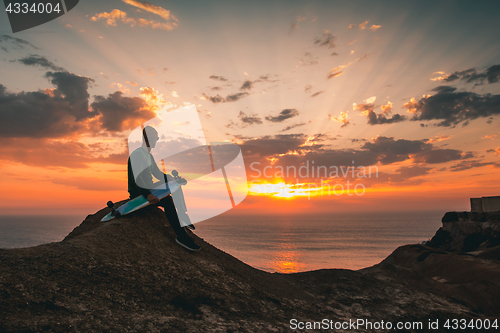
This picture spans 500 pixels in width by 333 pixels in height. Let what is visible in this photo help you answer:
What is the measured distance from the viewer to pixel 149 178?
6836 mm

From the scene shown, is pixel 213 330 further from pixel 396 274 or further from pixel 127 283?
pixel 396 274

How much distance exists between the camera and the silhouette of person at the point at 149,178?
654 centimetres

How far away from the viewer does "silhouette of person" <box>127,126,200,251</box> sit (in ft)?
21.5

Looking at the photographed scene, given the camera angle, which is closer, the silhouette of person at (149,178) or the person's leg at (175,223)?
the silhouette of person at (149,178)

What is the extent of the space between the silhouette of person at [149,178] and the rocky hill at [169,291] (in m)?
0.60

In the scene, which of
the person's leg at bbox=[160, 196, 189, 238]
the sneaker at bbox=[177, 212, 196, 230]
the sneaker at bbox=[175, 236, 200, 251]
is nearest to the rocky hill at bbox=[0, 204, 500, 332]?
the sneaker at bbox=[175, 236, 200, 251]

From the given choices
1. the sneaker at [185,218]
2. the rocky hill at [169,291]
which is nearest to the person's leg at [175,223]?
the sneaker at [185,218]

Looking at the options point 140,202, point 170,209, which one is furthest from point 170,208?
point 140,202

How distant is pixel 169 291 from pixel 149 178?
2.85 m

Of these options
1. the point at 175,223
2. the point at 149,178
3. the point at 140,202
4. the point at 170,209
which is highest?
the point at 149,178

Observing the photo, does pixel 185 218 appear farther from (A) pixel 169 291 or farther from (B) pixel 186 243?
(A) pixel 169 291

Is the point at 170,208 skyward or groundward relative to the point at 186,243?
skyward

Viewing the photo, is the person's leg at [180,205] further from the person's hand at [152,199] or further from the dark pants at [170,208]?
the person's hand at [152,199]

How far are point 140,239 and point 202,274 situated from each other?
176cm
